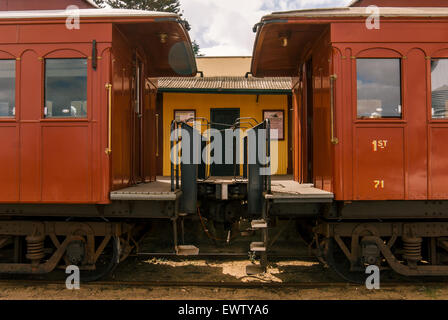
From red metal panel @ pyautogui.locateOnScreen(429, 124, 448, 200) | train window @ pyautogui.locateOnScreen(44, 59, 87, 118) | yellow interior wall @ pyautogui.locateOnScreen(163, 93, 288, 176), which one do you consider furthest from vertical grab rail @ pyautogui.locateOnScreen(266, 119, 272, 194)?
yellow interior wall @ pyautogui.locateOnScreen(163, 93, 288, 176)

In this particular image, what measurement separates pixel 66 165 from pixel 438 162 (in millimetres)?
5256

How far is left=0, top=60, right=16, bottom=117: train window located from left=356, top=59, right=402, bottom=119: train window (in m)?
5.02

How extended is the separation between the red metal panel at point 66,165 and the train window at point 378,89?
400 cm

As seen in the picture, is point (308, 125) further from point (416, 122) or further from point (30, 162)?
point (30, 162)

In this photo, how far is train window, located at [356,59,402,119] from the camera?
4.42 metres

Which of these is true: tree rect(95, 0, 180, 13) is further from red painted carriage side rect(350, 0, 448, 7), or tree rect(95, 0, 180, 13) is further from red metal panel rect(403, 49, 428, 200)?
red metal panel rect(403, 49, 428, 200)

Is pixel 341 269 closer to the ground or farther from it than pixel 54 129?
closer to the ground

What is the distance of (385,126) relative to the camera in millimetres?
4355

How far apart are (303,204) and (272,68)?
11.6 ft

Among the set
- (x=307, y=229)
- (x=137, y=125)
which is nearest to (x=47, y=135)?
(x=137, y=125)

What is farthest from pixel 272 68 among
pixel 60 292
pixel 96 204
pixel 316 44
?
pixel 60 292

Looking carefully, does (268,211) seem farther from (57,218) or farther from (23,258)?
(23,258)

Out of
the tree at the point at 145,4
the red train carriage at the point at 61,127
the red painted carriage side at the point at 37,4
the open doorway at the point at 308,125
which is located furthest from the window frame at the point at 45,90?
the tree at the point at 145,4

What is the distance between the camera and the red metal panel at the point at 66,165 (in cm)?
438
